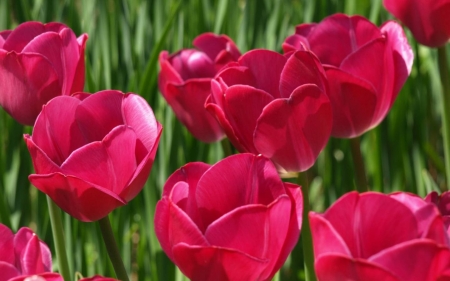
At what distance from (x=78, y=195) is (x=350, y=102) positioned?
324 millimetres

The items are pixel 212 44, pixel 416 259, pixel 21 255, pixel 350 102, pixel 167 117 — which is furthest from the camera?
pixel 167 117

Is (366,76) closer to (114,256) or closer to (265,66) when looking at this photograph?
(265,66)

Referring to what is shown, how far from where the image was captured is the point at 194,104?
3.51 ft

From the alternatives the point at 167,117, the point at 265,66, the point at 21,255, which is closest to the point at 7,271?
the point at 21,255

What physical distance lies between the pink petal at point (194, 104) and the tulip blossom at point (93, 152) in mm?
240

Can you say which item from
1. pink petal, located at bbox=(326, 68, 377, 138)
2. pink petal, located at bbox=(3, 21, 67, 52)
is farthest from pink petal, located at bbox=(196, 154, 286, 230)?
pink petal, located at bbox=(3, 21, 67, 52)

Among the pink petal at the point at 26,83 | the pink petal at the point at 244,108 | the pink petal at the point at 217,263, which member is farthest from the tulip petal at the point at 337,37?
the pink petal at the point at 217,263

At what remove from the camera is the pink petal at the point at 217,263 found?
2.04 feet

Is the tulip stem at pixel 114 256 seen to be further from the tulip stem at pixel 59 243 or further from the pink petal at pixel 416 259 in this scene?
the pink petal at pixel 416 259

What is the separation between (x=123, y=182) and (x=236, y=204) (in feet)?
0.38

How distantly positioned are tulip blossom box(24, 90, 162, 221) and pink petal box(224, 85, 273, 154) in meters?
0.08

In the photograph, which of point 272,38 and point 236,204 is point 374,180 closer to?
point 272,38

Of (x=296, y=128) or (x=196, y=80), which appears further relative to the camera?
(x=196, y=80)

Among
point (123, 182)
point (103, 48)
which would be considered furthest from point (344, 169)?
point (123, 182)
